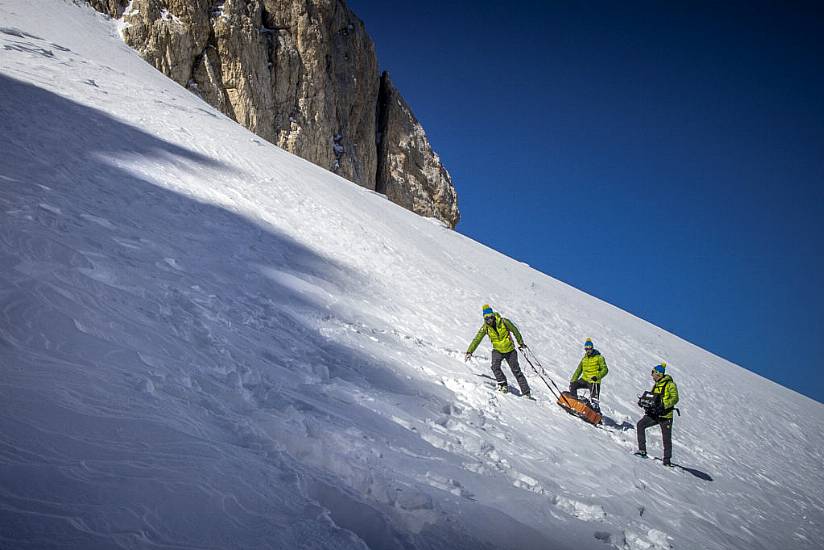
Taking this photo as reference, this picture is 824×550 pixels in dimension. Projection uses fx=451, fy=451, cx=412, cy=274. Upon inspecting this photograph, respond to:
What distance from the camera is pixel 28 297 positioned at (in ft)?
12.0

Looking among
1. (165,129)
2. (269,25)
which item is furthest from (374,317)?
(269,25)

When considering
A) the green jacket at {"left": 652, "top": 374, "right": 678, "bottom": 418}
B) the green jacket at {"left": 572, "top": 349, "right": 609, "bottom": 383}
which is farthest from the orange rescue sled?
the green jacket at {"left": 652, "top": 374, "right": 678, "bottom": 418}

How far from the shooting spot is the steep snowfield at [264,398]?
246 centimetres

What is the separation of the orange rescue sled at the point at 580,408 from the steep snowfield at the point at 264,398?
0.34 metres

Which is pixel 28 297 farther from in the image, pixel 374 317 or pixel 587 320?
pixel 587 320

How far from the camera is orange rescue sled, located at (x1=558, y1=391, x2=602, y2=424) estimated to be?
7742 millimetres

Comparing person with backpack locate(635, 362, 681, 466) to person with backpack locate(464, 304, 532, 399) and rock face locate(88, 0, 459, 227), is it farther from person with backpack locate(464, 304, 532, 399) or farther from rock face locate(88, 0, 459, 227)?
rock face locate(88, 0, 459, 227)

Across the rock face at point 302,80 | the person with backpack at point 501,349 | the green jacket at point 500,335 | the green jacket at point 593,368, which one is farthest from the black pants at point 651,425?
the rock face at point 302,80

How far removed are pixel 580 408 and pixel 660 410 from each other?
4.13ft

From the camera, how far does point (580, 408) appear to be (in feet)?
25.5

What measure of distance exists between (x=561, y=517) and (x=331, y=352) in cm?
307

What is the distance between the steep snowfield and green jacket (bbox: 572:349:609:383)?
778 mm

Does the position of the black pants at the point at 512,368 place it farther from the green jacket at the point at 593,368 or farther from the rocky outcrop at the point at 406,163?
the rocky outcrop at the point at 406,163

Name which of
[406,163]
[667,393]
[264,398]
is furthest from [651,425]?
[406,163]
